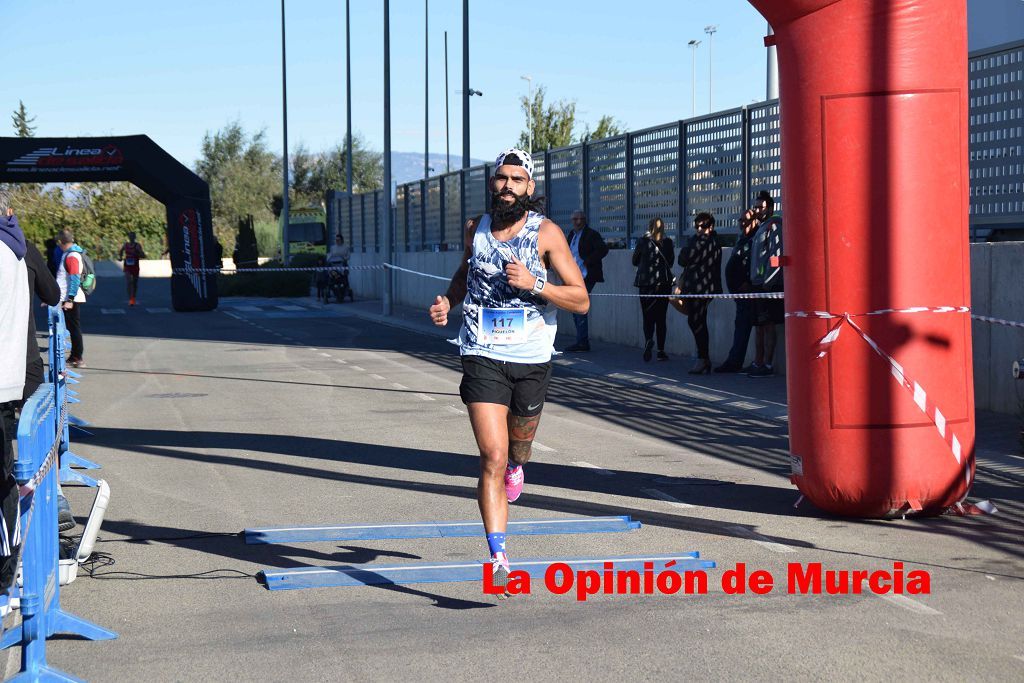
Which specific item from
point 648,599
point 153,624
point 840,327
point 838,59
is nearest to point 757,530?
point 840,327

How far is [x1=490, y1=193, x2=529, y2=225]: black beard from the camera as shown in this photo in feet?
20.4

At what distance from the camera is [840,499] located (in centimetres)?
756

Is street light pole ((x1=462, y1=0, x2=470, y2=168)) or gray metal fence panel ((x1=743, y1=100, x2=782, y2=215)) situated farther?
street light pole ((x1=462, y1=0, x2=470, y2=168))

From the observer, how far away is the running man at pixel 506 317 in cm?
610

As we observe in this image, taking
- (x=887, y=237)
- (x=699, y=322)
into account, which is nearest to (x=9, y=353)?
(x=887, y=237)

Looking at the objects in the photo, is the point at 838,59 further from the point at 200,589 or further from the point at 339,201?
the point at 339,201

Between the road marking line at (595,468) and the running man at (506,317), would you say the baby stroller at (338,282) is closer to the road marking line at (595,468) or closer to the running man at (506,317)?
the road marking line at (595,468)

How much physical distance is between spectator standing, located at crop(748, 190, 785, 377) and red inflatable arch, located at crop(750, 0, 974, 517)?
6212mm

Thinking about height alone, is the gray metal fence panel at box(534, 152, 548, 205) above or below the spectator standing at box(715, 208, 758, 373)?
above

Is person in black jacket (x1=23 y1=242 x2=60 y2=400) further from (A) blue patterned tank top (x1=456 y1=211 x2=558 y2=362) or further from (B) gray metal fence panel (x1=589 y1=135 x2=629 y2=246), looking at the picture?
(B) gray metal fence panel (x1=589 y1=135 x2=629 y2=246)

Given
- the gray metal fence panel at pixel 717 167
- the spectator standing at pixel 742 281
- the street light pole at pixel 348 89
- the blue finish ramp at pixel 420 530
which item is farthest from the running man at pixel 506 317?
the street light pole at pixel 348 89

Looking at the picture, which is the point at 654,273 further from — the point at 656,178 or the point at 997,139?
the point at 997,139

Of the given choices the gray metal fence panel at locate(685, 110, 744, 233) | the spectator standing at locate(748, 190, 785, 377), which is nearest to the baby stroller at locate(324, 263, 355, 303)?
the gray metal fence panel at locate(685, 110, 744, 233)

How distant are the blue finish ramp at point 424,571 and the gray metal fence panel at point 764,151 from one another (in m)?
10.4
